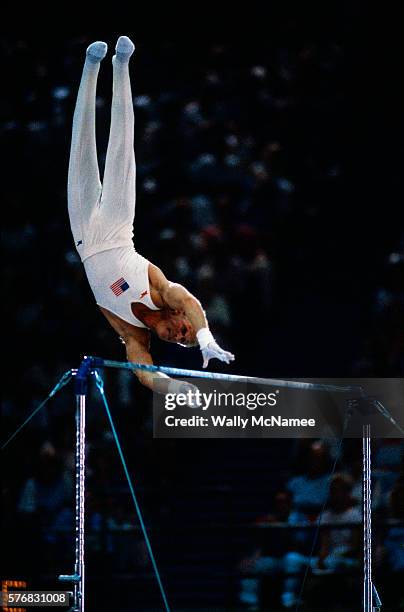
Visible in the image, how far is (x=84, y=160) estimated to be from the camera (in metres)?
6.00

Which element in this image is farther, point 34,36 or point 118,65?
point 34,36

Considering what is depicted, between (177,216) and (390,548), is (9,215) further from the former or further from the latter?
(390,548)

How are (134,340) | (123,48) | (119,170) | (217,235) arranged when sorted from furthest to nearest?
(217,235) → (134,340) → (119,170) → (123,48)

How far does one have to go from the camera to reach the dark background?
831 cm

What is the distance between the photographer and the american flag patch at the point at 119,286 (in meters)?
5.92

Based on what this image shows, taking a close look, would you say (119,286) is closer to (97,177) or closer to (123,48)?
(97,177)

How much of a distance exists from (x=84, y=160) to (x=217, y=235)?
3275 millimetres

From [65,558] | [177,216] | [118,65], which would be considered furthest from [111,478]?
[118,65]

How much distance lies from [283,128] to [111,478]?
349 centimetres

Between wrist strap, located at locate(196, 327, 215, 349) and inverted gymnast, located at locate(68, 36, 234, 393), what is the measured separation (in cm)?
36

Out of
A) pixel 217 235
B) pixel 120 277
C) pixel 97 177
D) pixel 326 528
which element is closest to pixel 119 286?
pixel 120 277

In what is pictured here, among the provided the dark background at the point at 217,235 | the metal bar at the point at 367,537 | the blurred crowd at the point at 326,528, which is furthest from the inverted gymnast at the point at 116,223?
the dark background at the point at 217,235

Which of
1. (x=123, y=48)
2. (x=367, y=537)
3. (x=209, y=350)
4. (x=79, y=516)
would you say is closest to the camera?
(x=79, y=516)

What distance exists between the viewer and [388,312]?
29.1 feet
